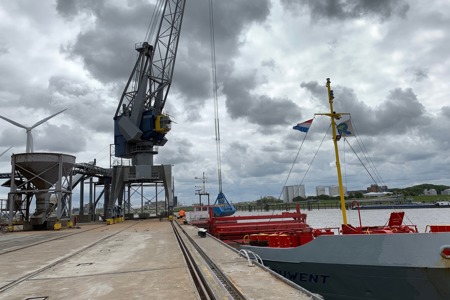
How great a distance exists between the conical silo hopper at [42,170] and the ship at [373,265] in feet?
108

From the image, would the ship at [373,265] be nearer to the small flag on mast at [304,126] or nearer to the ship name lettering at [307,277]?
the ship name lettering at [307,277]

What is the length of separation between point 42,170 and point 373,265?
126 feet

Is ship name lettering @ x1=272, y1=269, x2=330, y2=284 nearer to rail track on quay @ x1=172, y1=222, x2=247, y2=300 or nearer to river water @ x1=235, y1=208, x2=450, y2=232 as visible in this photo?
rail track on quay @ x1=172, y1=222, x2=247, y2=300

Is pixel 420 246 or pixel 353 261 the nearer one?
pixel 420 246

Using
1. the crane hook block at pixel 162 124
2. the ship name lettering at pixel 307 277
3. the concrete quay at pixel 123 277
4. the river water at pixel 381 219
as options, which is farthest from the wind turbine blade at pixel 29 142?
the ship name lettering at pixel 307 277

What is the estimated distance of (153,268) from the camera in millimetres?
11461

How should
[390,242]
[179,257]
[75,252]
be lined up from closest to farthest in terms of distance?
[390,242] < [179,257] < [75,252]

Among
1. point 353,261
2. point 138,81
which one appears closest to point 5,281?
point 353,261

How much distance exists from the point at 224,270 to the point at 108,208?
164 feet

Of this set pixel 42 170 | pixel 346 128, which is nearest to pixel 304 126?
pixel 346 128

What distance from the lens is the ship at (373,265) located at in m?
10.8

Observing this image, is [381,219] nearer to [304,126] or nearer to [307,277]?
[304,126]

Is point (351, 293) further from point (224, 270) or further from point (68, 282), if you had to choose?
point (68, 282)

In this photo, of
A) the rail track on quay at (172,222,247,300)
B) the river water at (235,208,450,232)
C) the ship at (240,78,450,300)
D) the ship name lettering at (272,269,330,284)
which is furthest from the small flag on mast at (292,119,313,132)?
the river water at (235,208,450,232)
